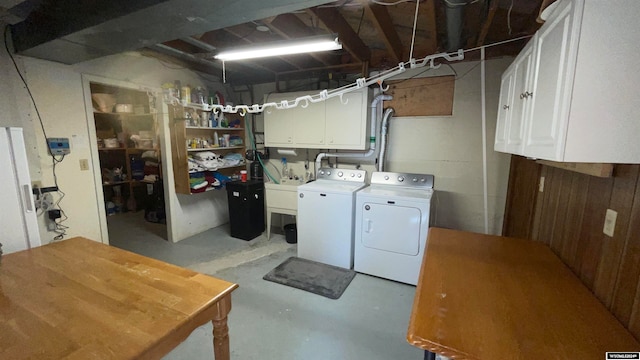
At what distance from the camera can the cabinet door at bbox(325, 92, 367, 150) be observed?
3.22 metres

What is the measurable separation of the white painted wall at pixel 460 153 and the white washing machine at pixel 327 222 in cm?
83

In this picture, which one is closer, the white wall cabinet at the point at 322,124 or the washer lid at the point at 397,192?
the washer lid at the point at 397,192

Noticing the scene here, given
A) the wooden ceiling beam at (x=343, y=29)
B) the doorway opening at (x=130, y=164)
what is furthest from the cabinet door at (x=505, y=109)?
the doorway opening at (x=130, y=164)

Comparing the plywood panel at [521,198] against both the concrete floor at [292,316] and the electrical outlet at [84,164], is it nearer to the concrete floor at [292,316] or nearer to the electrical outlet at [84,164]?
the concrete floor at [292,316]

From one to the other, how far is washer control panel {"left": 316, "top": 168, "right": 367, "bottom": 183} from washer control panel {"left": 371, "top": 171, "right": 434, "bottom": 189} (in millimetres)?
193

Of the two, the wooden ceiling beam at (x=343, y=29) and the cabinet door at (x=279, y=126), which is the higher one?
the wooden ceiling beam at (x=343, y=29)

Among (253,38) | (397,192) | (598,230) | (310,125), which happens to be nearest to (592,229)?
(598,230)

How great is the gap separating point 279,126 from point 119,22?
88.3 inches

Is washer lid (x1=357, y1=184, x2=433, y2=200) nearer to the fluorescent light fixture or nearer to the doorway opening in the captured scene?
the fluorescent light fixture

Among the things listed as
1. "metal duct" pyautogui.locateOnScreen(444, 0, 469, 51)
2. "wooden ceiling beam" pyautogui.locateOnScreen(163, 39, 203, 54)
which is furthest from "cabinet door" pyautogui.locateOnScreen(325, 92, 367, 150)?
"wooden ceiling beam" pyautogui.locateOnScreen(163, 39, 203, 54)

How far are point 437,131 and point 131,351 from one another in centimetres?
340

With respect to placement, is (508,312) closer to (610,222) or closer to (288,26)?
(610,222)

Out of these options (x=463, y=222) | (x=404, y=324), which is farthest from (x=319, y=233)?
(x=463, y=222)

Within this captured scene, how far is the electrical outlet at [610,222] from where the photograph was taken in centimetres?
109
